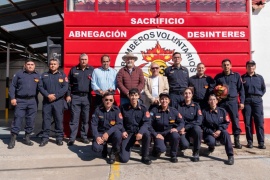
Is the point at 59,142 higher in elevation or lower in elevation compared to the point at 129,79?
lower

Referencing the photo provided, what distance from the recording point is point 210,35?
599cm

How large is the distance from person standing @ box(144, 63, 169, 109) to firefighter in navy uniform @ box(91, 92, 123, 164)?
0.78m

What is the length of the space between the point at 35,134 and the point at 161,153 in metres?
2.95

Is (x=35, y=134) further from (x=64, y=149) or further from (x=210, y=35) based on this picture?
(x=210, y=35)

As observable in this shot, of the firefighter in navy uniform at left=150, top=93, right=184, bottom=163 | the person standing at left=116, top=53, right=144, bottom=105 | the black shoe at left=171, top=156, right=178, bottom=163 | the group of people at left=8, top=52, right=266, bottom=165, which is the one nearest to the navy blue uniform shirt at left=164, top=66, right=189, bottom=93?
the group of people at left=8, top=52, right=266, bottom=165

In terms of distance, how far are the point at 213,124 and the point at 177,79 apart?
105cm

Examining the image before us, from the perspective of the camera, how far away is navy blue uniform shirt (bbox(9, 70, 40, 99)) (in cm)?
493

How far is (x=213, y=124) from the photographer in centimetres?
460

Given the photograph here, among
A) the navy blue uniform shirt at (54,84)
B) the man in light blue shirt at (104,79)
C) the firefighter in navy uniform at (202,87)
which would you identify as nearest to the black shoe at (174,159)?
the firefighter in navy uniform at (202,87)

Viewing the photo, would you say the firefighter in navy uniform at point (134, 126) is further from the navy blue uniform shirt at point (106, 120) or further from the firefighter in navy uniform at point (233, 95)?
the firefighter in navy uniform at point (233, 95)

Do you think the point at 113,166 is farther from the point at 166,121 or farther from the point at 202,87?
the point at 202,87

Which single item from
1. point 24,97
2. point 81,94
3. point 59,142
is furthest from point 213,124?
point 24,97

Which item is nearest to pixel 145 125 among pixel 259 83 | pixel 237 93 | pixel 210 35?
pixel 237 93

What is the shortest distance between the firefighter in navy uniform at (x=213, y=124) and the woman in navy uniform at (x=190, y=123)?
0.16m
